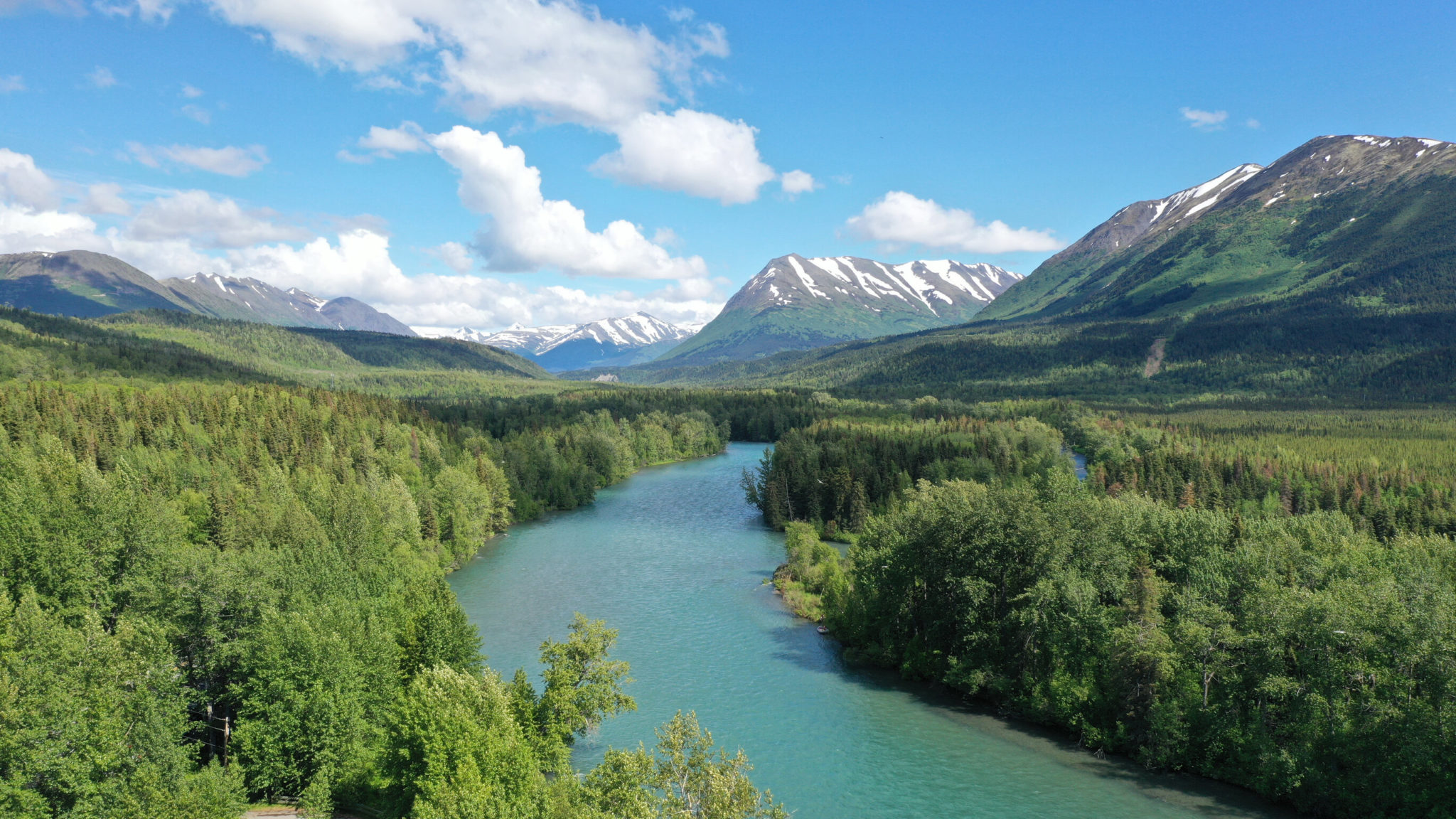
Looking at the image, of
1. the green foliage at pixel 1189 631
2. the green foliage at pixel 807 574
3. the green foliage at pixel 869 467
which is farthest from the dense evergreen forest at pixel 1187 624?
the green foliage at pixel 869 467

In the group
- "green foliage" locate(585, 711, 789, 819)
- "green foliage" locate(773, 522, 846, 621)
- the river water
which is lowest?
the river water

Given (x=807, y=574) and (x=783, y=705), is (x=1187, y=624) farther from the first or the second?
(x=807, y=574)

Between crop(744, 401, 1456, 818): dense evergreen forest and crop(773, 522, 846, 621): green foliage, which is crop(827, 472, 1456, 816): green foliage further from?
crop(773, 522, 846, 621): green foliage

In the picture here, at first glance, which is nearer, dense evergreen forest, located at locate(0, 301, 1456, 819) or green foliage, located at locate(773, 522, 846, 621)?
dense evergreen forest, located at locate(0, 301, 1456, 819)

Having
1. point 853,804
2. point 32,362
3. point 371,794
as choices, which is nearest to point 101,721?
point 371,794

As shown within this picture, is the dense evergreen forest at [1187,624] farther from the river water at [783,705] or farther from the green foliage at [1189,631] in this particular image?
the river water at [783,705]

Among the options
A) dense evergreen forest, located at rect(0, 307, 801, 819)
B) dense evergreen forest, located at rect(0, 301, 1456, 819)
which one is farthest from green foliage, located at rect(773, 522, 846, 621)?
dense evergreen forest, located at rect(0, 307, 801, 819)
